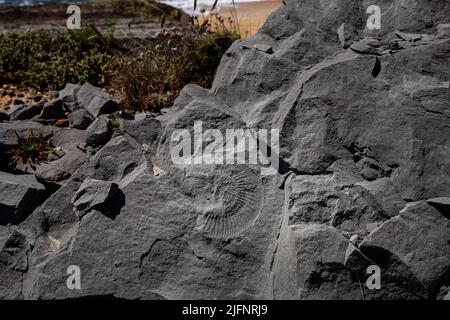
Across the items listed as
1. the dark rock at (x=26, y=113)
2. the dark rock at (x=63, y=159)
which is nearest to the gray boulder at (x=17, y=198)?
the dark rock at (x=63, y=159)

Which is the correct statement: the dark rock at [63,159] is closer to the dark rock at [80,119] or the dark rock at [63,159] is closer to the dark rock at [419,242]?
the dark rock at [80,119]

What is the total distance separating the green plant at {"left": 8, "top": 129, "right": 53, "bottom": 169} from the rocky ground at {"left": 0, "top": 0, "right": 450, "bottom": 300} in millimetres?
411

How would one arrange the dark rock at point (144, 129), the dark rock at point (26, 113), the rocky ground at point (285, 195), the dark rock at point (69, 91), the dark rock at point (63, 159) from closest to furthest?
the rocky ground at point (285, 195)
the dark rock at point (144, 129)
the dark rock at point (63, 159)
the dark rock at point (26, 113)
the dark rock at point (69, 91)

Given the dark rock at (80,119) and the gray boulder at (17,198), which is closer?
the gray boulder at (17,198)

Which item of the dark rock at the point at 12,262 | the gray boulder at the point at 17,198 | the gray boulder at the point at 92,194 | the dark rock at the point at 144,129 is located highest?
the dark rock at the point at 144,129

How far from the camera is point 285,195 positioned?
4145mm

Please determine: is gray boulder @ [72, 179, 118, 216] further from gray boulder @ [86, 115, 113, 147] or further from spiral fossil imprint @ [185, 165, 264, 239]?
gray boulder @ [86, 115, 113, 147]

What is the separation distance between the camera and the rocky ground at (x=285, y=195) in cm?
379

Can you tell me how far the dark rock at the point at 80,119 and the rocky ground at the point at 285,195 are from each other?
48.4 inches

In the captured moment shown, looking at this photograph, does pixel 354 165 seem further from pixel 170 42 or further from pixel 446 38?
pixel 170 42

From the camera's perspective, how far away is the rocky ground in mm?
3787

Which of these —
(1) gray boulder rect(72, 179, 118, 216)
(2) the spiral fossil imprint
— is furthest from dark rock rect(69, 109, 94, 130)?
(2) the spiral fossil imprint

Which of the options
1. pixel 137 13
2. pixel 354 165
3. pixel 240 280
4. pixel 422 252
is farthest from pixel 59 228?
pixel 137 13
